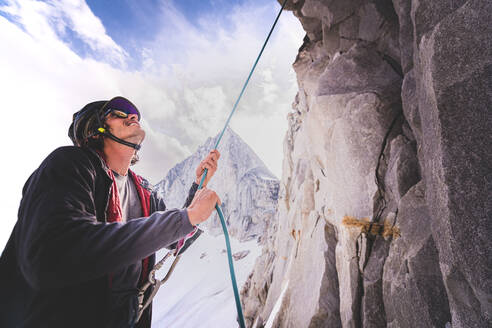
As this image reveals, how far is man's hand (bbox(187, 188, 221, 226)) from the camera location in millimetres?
1954

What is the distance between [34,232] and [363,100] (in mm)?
5182

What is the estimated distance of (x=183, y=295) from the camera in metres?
62.7

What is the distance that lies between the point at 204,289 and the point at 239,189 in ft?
117

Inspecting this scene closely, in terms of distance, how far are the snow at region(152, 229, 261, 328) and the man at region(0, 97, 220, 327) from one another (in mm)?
31792

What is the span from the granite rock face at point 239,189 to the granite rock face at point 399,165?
46915 millimetres

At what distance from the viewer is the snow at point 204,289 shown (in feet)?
126

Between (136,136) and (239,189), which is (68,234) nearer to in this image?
(136,136)

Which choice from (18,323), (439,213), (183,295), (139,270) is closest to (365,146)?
(439,213)

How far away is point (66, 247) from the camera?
1385mm

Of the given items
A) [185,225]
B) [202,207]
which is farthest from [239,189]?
[185,225]

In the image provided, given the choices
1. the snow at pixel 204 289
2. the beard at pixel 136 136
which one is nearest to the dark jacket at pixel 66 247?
the beard at pixel 136 136

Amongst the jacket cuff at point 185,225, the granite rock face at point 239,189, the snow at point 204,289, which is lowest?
the snow at point 204,289

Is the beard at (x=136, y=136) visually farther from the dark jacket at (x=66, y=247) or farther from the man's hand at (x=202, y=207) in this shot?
the man's hand at (x=202, y=207)

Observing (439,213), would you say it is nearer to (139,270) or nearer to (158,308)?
(139,270)
